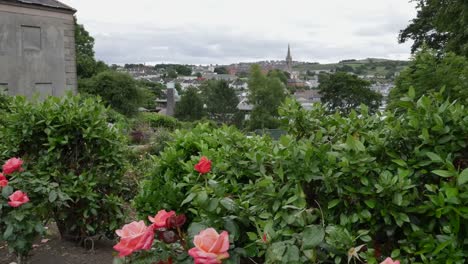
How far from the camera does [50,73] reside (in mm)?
19250

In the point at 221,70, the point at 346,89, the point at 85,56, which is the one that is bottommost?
the point at 346,89

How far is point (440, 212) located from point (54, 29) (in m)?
19.9

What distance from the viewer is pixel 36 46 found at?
18812 mm

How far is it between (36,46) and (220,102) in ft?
124

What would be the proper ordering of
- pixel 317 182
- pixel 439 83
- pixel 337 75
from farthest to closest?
1. pixel 337 75
2. pixel 439 83
3. pixel 317 182

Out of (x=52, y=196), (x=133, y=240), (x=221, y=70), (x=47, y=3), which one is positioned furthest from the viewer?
(x=221, y=70)

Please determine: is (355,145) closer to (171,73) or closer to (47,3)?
(47,3)

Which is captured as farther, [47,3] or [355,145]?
[47,3]

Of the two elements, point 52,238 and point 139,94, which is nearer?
point 52,238

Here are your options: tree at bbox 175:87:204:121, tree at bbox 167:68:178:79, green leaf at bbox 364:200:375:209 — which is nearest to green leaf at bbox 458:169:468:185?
green leaf at bbox 364:200:375:209

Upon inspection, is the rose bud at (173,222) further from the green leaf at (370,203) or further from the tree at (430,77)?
the tree at (430,77)

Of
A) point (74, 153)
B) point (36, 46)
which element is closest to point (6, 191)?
point (74, 153)

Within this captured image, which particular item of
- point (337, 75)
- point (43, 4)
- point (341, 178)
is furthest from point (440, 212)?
point (337, 75)

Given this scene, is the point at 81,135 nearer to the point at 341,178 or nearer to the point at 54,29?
the point at 341,178
